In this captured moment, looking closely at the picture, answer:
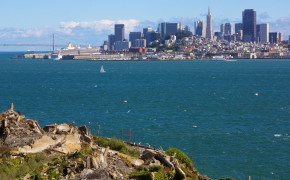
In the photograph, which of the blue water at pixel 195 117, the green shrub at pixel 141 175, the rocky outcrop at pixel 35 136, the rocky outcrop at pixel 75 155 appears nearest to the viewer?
the rocky outcrop at pixel 75 155

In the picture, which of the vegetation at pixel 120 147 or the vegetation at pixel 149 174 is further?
the vegetation at pixel 120 147

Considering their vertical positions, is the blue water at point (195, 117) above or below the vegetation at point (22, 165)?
below

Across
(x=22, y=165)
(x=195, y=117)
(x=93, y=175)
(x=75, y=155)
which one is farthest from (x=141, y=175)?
(x=195, y=117)

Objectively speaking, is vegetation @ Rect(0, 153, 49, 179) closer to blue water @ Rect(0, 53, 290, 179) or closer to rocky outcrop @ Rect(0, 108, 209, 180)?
rocky outcrop @ Rect(0, 108, 209, 180)

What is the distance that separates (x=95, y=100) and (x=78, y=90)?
1398 centimetres

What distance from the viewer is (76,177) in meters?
13.0

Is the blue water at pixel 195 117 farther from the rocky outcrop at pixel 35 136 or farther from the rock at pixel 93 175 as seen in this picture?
the rock at pixel 93 175

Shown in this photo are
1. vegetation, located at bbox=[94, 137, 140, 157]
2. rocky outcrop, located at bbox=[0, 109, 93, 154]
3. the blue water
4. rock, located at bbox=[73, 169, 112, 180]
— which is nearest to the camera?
rock, located at bbox=[73, 169, 112, 180]

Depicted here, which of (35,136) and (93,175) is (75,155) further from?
(35,136)

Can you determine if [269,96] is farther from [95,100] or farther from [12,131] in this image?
[12,131]

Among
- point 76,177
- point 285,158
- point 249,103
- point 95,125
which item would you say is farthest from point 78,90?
point 76,177

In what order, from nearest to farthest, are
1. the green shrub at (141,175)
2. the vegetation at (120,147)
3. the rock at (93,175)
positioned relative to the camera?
the rock at (93,175)
the green shrub at (141,175)
the vegetation at (120,147)

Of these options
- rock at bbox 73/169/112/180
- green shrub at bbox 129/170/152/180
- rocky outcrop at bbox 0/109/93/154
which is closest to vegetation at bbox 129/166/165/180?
green shrub at bbox 129/170/152/180

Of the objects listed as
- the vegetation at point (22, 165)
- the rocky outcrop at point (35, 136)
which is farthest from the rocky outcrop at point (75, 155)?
the vegetation at point (22, 165)
